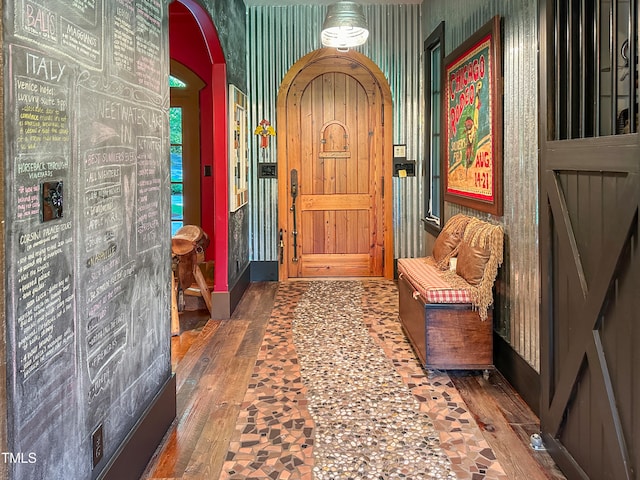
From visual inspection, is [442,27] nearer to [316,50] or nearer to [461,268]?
[316,50]

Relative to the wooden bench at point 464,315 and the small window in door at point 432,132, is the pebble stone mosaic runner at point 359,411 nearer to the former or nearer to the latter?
the wooden bench at point 464,315

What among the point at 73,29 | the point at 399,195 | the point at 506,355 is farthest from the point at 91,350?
the point at 399,195

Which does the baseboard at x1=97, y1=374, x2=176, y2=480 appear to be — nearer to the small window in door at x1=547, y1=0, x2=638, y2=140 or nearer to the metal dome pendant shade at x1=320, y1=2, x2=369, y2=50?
the small window in door at x1=547, y1=0, x2=638, y2=140

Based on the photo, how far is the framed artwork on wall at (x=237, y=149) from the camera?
5055mm

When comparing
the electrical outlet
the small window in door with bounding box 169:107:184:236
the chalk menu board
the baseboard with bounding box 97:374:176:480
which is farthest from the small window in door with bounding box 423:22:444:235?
the electrical outlet

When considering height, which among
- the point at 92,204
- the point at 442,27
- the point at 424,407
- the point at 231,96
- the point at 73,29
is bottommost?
the point at 424,407

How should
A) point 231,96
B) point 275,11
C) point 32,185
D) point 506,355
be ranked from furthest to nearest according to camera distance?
point 275,11, point 231,96, point 506,355, point 32,185

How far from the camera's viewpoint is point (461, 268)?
12.2 ft

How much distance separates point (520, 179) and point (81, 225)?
2.34 meters

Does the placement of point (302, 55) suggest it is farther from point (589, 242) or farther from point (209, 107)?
point (589, 242)

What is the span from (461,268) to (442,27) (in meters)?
2.55

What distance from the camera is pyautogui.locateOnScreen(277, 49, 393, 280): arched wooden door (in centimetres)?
628

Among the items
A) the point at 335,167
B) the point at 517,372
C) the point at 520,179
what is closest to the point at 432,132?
the point at 335,167

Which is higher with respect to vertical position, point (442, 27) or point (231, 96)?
point (442, 27)
